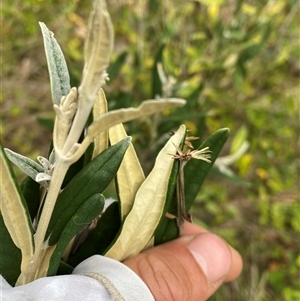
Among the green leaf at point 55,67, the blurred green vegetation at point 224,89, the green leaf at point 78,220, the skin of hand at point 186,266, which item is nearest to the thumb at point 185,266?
the skin of hand at point 186,266

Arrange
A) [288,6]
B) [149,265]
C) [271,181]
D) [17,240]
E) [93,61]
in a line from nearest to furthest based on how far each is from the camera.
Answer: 1. [93,61]
2. [17,240]
3. [149,265]
4. [288,6]
5. [271,181]

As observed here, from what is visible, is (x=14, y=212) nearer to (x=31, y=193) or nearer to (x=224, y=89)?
(x=31, y=193)

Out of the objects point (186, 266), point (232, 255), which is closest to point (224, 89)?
point (232, 255)

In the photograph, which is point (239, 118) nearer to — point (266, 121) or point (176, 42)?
point (266, 121)

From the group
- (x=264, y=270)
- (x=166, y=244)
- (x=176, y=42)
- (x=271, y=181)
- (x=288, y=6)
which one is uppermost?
(x=288, y=6)

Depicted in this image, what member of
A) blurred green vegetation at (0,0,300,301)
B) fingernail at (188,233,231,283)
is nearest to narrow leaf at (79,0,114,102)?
fingernail at (188,233,231,283)

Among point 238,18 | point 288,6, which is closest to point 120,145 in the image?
point 238,18
